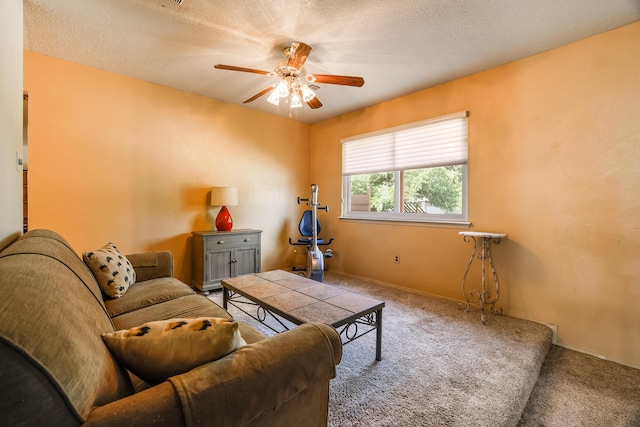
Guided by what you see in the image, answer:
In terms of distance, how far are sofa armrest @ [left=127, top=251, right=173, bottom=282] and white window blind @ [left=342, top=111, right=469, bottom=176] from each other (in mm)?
2739

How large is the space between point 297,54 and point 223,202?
78.4 inches

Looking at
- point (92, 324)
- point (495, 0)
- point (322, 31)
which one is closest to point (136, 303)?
point (92, 324)

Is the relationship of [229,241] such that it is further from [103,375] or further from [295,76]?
[103,375]

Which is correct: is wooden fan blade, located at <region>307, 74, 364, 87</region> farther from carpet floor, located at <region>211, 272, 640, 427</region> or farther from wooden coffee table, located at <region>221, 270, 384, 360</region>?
carpet floor, located at <region>211, 272, 640, 427</region>

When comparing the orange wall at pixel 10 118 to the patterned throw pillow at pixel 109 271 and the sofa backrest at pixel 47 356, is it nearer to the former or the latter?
the patterned throw pillow at pixel 109 271

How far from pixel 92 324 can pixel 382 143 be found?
11.7ft

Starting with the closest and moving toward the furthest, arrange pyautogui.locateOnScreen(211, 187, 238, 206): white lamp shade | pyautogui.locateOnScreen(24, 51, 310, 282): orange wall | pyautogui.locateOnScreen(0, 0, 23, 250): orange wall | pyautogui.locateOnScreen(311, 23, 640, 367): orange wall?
pyautogui.locateOnScreen(0, 0, 23, 250): orange wall, pyautogui.locateOnScreen(311, 23, 640, 367): orange wall, pyautogui.locateOnScreen(24, 51, 310, 282): orange wall, pyautogui.locateOnScreen(211, 187, 238, 206): white lamp shade

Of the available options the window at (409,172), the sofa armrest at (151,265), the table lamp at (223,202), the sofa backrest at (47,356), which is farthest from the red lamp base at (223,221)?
the sofa backrest at (47,356)

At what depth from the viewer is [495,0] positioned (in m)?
1.87

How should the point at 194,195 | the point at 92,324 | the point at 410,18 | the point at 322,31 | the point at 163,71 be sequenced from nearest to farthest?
the point at 92,324, the point at 410,18, the point at 322,31, the point at 163,71, the point at 194,195

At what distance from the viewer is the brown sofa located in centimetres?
53

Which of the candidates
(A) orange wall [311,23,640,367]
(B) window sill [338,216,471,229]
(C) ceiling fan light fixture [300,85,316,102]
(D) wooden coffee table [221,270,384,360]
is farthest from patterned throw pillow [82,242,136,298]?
(A) orange wall [311,23,640,367]

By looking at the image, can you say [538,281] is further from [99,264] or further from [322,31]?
[99,264]

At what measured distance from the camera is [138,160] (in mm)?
3182
